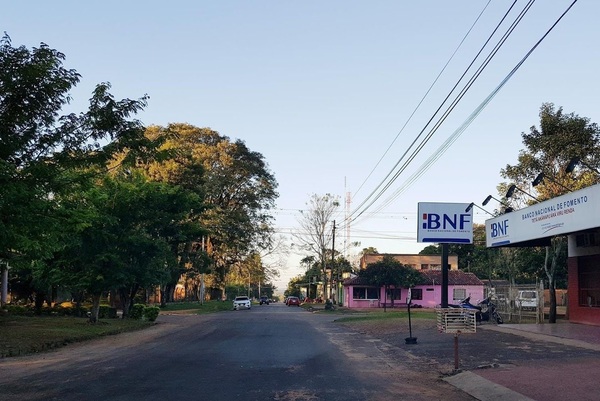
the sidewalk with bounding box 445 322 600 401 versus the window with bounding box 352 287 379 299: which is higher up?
the window with bounding box 352 287 379 299

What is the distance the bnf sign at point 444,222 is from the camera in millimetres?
27156

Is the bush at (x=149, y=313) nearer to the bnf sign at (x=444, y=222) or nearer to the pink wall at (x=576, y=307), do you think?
the bnf sign at (x=444, y=222)

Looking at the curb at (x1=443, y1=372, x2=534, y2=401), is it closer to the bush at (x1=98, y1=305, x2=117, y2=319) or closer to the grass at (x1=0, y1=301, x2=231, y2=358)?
the grass at (x1=0, y1=301, x2=231, y2=358)

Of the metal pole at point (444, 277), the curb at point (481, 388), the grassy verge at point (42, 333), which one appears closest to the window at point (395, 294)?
the grassy verge at point (42, 333)

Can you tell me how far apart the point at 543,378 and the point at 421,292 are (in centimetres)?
6464

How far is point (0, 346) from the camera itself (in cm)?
1922

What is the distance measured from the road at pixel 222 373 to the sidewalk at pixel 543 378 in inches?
21.9

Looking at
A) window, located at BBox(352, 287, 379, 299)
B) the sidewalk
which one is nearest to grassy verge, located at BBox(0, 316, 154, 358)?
the sidewalk

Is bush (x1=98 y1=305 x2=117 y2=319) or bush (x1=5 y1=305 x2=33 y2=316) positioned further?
bush (x1=98 y1=305 x2=117 y2=319)

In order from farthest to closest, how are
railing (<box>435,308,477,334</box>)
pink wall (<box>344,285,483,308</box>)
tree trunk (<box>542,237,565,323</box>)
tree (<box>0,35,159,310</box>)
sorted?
1. pink wall (<box>344,285,483,308</box>)
2. tree trunk (<box>542,237,565,323</box>)
3. railing (<box>435,308,477,334</box>)
4. tree (<box>0,35,159,310</box>)

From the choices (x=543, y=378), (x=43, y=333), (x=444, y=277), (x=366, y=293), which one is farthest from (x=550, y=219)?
(x=366, y=293)

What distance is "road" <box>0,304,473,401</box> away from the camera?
11273 mm

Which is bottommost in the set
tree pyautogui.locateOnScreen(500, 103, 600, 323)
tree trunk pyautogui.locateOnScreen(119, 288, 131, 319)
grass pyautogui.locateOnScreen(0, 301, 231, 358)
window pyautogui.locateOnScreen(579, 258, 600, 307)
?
grass pyautogui.locateOnScreen(0, 301, 231, 358)

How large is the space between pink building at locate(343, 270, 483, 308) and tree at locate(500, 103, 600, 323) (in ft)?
129
